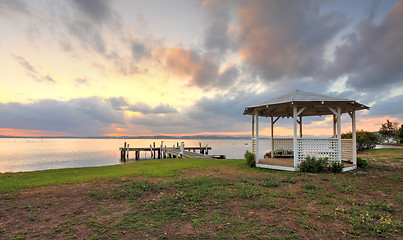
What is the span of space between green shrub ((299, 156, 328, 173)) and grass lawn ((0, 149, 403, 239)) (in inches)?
76.7

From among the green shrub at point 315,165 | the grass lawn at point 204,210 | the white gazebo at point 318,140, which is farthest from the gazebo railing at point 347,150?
the grass lawn at point 204,210

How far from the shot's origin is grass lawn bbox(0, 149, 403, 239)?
3.46m

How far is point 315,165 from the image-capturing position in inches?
356

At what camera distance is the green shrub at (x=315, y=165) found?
9.02m

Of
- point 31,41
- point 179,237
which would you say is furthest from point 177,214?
point 31,41

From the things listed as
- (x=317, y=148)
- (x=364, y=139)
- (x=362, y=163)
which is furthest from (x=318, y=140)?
(x=364, y=139)

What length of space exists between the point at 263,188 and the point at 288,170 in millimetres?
3989

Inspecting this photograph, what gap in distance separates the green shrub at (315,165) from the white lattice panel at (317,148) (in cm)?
38

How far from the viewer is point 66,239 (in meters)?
3.23

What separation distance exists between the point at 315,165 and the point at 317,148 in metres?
0.97

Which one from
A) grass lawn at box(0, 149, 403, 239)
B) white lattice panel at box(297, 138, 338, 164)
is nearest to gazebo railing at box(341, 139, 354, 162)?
white lattice panel at box(297, 138, 338, 164)

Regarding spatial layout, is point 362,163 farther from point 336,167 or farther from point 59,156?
point 59,156

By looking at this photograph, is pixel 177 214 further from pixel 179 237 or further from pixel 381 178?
pixel 381 178

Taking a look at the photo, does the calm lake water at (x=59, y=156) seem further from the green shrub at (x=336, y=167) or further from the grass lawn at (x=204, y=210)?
the green shrub at (x=336, y=167)
